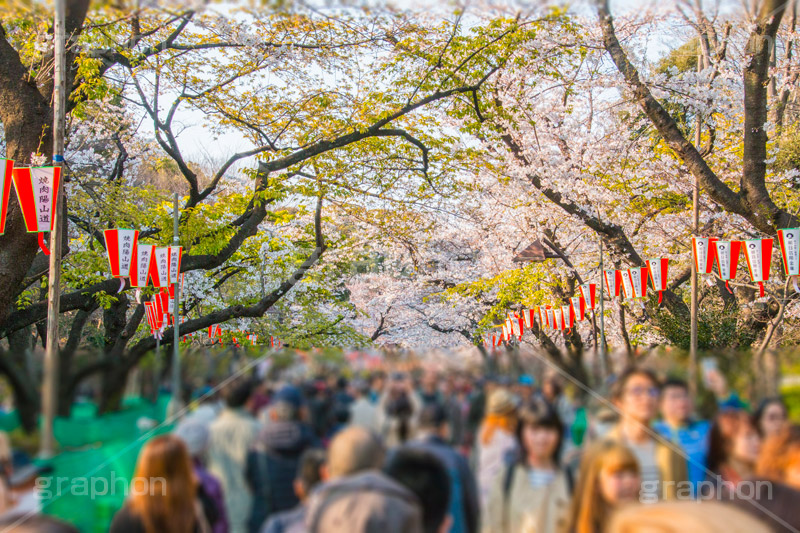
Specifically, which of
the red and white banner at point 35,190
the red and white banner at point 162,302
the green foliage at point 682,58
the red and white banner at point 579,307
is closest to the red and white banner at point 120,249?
the red and white banner at point 35,190

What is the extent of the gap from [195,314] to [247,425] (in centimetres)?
2407

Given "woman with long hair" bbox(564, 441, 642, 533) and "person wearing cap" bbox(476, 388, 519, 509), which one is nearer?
"woman with long hair" bbox(564, 441, 642, 533)

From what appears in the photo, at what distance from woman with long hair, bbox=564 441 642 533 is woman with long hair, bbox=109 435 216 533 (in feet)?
3.07

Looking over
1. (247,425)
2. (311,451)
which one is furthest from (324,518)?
(247,425)

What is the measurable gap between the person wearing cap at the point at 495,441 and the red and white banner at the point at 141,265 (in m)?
11.3

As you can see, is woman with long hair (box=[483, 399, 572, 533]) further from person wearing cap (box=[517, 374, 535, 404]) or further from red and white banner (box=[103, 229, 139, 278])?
red and white banner (box=[103, 229, 139, 278])

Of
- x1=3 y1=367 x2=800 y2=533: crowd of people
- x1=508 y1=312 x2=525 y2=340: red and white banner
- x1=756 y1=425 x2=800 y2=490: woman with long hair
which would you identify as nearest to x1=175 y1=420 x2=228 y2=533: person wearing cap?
x1=3 y1=367 x2=800 y2=533: crowd of people

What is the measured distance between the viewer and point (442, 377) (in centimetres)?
196

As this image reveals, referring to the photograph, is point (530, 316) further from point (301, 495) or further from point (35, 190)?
point (301, 495)

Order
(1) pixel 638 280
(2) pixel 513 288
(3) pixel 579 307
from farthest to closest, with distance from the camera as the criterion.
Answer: (2) pixel 513 288
(3) pixel 579 307
(1) pixel 638 280

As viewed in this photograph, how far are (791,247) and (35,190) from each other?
33.8 ft

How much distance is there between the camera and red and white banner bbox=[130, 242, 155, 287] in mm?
12148

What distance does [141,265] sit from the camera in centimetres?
1245

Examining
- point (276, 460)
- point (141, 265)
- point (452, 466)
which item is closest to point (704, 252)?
point (141, 265)
